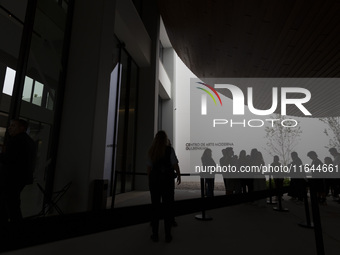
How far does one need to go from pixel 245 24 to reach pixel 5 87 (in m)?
4.96

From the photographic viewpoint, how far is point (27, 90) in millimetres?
3539

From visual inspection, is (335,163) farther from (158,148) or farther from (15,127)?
(15,127)

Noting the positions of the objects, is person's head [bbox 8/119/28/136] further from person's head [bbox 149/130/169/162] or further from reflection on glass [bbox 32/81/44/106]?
person's head [bbox 149/130/169/162]

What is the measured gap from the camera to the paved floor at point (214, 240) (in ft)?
7.47

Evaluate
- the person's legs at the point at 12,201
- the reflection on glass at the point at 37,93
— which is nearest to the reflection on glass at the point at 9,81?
the reflection on glass at the point at 37,93

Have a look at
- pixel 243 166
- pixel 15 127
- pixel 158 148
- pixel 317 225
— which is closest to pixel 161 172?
pixel 158 148

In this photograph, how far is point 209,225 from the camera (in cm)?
336

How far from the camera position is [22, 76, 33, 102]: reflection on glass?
137 inches

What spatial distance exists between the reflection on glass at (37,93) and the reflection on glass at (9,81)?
1.13 feet

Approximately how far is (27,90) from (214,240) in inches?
144

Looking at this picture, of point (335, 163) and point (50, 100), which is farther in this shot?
point (335, 163)

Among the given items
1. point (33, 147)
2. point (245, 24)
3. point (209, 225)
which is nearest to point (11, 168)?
point (33, 147)

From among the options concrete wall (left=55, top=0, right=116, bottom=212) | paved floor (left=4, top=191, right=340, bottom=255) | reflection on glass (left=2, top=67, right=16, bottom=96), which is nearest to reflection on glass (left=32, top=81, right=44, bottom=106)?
reflection on glass (left=2, top=67, right=16, bottom=96)

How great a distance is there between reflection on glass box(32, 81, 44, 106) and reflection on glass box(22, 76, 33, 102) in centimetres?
8
